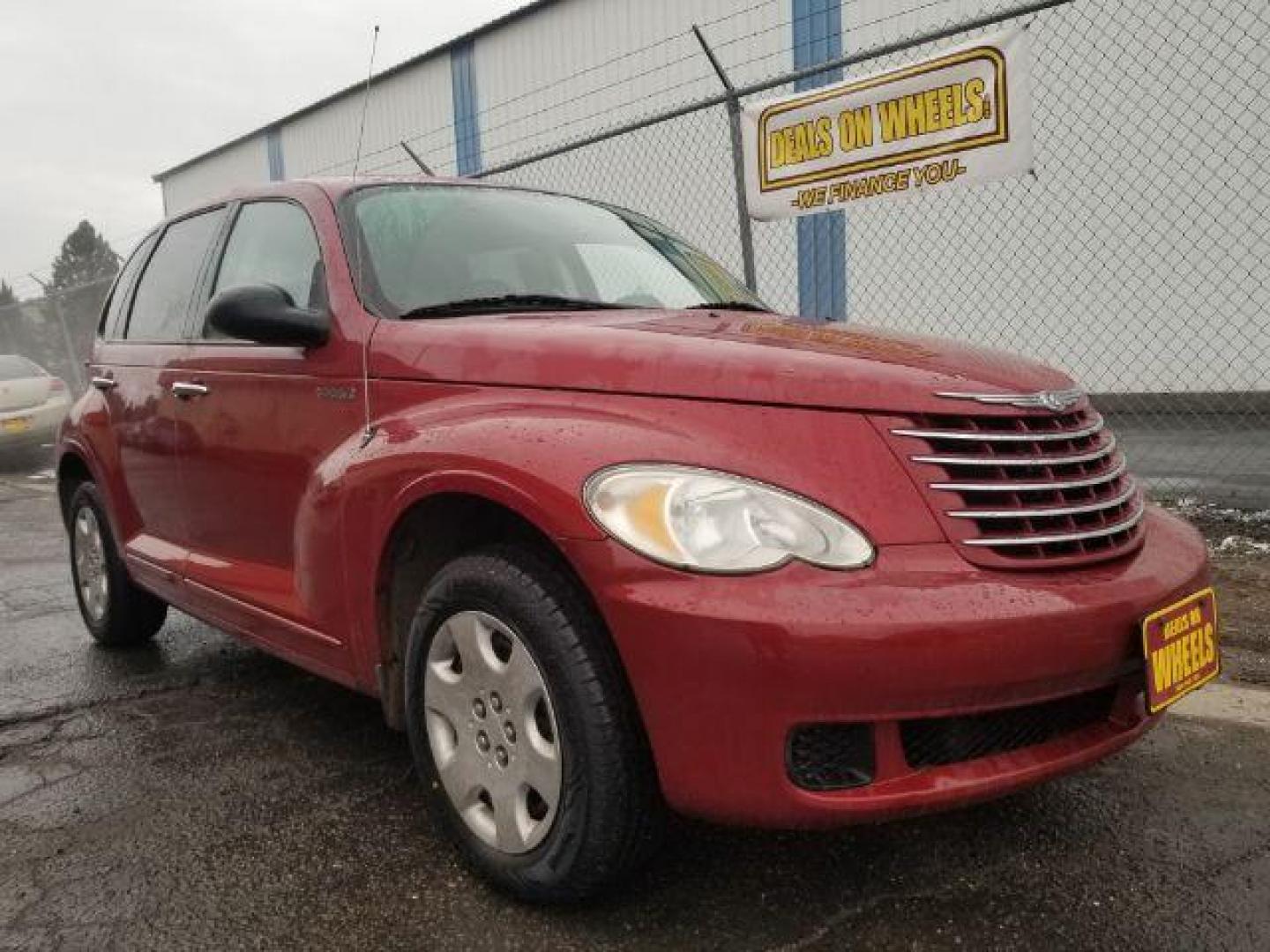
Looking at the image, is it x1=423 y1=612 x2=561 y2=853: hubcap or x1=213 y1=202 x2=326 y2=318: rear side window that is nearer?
x1=423 y1=612 x2=561 y2=853: hubcap

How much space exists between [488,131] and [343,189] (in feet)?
40.9

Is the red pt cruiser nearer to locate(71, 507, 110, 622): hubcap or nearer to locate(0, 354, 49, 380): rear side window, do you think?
locate(71, 507, 110, 622): hubcap

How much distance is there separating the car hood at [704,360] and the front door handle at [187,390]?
0.92 m

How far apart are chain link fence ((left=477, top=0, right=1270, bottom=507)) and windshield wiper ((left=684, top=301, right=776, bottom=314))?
4147 mm

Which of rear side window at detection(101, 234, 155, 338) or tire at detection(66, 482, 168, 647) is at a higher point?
rear side window at detection(101, 234, 155, 338)

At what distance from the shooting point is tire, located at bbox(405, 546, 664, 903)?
1848 millimetres

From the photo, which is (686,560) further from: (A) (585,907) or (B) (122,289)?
(B) (122,289)

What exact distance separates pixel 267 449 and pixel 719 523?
1.57 m

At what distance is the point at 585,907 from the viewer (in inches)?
79.4

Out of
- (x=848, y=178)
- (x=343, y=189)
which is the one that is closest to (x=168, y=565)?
(x=343, y=189)

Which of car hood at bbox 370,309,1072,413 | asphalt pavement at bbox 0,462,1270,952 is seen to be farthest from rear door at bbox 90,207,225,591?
car hood at bbox 370,309,1072,413

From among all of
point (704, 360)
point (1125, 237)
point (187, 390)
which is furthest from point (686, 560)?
point (1125, 237)

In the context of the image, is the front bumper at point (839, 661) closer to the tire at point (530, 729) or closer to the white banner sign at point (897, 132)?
the tire at point (530, 729)

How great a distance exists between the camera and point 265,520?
2898 mm
